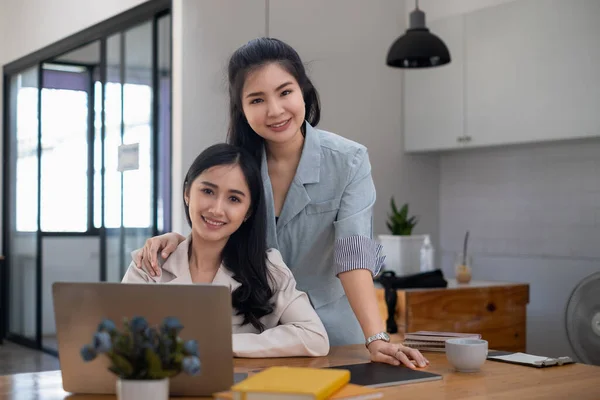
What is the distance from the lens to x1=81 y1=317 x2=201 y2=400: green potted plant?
1048 millimetres

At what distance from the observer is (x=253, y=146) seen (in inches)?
83.7

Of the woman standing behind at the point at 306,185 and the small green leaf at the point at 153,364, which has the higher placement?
the woman standing behind at the point at 306,185

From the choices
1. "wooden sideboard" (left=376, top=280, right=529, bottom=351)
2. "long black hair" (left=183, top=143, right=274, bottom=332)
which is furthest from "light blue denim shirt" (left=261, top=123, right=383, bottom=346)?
"wooden sideboard" (left=376, top=280, right=529, bottom=351)

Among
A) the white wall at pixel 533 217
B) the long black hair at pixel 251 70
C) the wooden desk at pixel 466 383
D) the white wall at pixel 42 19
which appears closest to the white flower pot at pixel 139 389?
the wooden desk at pixel 466 383

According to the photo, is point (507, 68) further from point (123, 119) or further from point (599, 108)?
point (123, 119)

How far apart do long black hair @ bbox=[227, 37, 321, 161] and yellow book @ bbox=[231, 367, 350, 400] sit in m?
0.96

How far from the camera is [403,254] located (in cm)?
417

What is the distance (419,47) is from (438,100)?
0.92 m

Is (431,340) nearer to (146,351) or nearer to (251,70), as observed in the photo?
(251,70)

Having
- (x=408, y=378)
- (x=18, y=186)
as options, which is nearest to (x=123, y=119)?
(x=18, y=186)

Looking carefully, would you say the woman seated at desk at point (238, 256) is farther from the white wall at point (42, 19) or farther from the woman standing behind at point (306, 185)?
the white wall at point (42, 19)

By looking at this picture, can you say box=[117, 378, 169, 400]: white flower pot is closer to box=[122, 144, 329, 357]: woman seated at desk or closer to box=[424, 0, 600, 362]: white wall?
box=[122, 144, 329, 357]: woman seated at desk

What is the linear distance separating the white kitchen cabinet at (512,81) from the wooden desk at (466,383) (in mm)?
2449

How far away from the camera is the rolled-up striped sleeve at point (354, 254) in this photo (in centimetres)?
196
